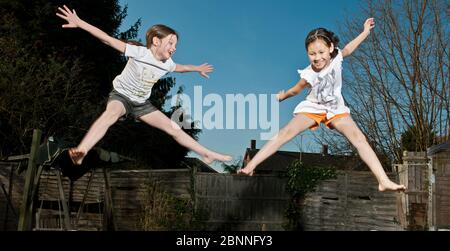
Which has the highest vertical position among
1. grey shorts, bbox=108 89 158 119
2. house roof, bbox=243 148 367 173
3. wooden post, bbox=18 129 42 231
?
grey shorts, bbox=108 89 158 119

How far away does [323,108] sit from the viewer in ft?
13.8

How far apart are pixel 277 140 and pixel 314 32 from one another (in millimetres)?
886

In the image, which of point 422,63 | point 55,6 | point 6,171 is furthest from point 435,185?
point 6,171

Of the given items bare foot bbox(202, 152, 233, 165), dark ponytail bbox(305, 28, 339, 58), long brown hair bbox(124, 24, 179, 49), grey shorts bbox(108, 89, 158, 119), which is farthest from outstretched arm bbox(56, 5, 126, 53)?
dark ponytail bbox(305, 28, 339, 58)

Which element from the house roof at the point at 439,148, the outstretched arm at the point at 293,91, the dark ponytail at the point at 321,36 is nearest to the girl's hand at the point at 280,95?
the outstretched arm at the point at 293,91

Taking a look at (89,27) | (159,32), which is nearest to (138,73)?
(159,32)

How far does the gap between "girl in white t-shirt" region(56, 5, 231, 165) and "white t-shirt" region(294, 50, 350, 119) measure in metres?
0.80

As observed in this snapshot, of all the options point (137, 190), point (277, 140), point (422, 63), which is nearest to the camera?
point (277, 140)

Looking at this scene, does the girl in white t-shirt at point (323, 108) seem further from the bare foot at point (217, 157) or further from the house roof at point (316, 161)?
the house roof at point (316, 161)

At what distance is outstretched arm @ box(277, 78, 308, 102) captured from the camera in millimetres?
4355

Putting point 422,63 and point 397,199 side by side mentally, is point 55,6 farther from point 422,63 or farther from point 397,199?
point 397,199

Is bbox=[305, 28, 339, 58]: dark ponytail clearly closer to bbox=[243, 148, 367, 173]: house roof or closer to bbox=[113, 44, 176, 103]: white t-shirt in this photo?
bbox=[113, 44, 176, 103]: white t-shirt

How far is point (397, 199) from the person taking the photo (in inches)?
362

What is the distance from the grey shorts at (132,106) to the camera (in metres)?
4.45
